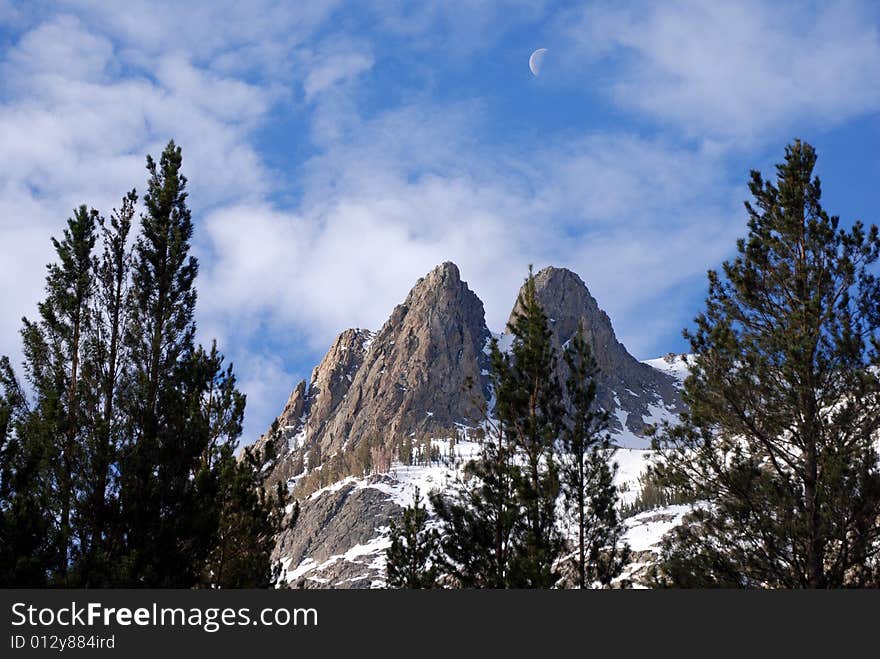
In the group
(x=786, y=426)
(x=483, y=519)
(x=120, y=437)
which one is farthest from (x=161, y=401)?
(x=786, y=426)

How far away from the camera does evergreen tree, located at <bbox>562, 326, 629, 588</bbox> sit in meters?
18.7

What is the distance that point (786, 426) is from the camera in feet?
48.0

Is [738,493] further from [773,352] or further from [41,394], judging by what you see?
[41,394]

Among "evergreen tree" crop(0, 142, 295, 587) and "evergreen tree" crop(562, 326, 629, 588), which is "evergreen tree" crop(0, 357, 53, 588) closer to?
"evergreen tree" crop(0, 142, 295, 587)

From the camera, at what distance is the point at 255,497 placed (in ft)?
57.6

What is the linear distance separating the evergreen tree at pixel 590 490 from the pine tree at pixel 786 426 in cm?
299

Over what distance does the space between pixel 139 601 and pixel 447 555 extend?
12164 mm

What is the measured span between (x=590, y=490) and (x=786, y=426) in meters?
5.62

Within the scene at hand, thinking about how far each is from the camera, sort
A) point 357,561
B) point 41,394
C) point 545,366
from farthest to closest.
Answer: point 357,561
point 545,366
point 41,394

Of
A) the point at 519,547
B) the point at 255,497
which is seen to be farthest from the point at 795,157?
the point at 255,497

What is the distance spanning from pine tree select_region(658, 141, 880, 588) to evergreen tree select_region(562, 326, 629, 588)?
299 cm

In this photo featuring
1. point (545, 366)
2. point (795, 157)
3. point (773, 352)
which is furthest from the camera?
point (545, 366)

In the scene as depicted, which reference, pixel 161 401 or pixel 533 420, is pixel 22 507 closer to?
pixel 161 401

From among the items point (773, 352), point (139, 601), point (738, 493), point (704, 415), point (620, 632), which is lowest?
point (620, 632)
